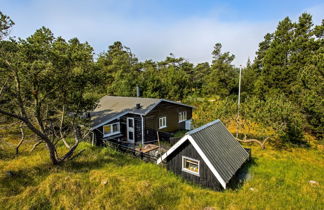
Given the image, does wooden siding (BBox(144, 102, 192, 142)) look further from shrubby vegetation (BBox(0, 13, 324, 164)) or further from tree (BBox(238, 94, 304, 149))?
tree (BBox(238, 94, 304, 149))

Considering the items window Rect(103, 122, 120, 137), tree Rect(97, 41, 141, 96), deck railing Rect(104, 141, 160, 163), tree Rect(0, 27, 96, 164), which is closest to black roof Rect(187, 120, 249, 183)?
deck railing Rect(104, 141, 160, 163)

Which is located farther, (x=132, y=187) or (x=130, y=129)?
(x=130, y=129)

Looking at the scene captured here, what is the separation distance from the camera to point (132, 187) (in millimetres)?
7008

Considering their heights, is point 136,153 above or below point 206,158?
below

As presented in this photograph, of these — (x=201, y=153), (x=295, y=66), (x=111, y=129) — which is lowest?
(x=111, y=129)

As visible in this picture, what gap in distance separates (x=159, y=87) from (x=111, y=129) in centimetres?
1677

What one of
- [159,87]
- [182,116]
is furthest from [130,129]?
[159,87]

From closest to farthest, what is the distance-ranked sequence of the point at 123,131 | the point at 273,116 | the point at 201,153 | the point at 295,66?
the point at 201,153 < the point at 273,116 < the point at 123,131 < the point at 295,66

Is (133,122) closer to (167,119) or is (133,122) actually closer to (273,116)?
(167,119)

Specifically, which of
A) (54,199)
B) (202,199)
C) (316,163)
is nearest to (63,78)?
(54,199)

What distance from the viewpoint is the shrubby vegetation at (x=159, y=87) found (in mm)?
6645

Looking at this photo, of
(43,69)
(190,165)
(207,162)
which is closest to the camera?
(43,69)

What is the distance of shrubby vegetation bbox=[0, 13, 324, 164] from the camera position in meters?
6.64

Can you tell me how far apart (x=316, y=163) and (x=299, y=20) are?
16.6 metres
